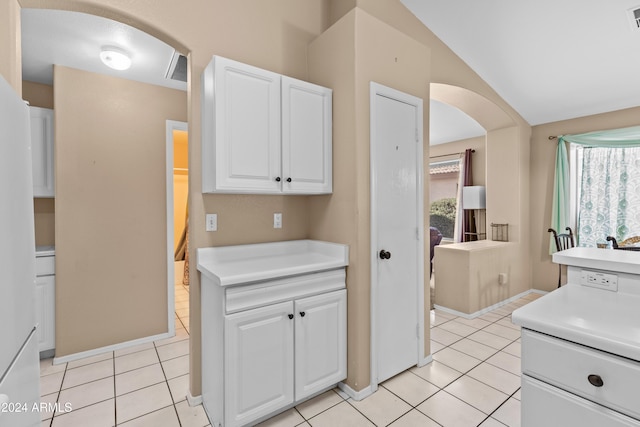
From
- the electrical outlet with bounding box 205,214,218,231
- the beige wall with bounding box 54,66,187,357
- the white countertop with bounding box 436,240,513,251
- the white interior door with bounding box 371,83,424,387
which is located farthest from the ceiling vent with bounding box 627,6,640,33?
the beige wall with bounding box 54,66,187,357

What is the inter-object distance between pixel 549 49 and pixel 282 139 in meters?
2.90

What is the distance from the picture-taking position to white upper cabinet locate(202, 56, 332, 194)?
1806mm

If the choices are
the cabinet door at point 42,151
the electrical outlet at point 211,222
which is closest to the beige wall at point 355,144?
the electrical outlet at point 211,222

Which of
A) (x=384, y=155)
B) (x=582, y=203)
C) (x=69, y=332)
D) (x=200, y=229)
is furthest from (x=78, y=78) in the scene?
(x=582, y=203)

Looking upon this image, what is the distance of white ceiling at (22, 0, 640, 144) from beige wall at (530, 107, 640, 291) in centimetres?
52

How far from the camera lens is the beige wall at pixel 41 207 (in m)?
2.76

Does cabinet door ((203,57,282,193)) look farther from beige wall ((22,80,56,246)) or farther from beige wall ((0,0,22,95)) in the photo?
beige wall ((22,80,56,246))

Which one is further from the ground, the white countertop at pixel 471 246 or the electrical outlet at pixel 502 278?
the white countertop at pixel 471 246

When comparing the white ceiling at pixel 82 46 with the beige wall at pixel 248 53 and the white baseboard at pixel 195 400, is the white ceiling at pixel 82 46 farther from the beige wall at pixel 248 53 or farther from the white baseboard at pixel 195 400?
the white baseboard at pixel 195 400

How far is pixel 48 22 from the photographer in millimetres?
2105

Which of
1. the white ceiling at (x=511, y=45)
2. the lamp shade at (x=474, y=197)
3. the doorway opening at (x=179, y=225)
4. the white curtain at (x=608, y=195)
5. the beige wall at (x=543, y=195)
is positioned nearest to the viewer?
the white ceiling at (x=511, y=45)

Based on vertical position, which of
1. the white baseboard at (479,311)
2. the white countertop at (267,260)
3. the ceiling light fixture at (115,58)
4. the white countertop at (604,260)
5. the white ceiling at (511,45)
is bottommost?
the white baseboard at (479,311)

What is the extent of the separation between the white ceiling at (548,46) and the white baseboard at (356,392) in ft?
10.3

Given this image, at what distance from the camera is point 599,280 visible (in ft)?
4.55
